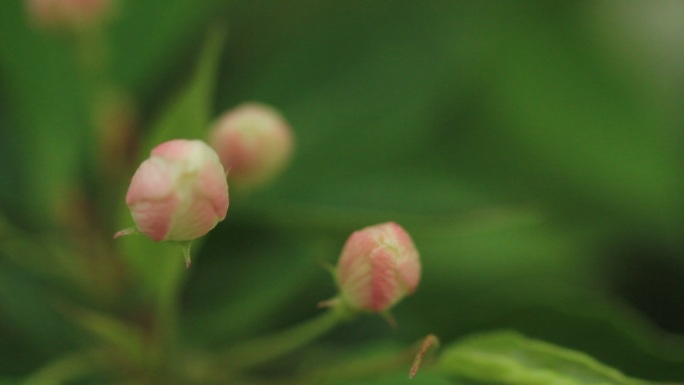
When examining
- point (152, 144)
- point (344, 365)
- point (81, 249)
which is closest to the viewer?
point (152, 144)

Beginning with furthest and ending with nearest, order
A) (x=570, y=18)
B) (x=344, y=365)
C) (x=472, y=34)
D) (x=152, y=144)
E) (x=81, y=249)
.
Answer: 1. (x=570, y=18)
2. (x=472, y=34)
3. (x=81, y=249)
4. (x=344, y=365)
5. (x=152, y=144)

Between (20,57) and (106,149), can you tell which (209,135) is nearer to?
(106,149)

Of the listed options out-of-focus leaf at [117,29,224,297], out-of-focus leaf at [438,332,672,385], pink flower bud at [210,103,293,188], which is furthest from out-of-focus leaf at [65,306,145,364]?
out-of-focus leaf at [438,332,672,385]

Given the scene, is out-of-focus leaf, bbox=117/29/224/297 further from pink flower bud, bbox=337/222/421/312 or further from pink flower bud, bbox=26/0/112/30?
pink flower bud, bbox=26/0/112/30

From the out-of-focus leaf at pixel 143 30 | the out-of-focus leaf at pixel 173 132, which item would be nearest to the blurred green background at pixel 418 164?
the out-of-focus leaf at pixel 143 30

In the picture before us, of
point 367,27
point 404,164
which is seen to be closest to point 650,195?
point 404,164

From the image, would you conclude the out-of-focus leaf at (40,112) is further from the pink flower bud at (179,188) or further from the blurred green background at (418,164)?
the pink flower bud at (179,188)

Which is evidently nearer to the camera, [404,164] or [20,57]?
[20,57]
